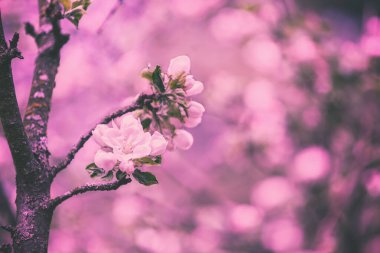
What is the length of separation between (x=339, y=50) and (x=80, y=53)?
2566mm

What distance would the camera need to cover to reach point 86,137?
101cm

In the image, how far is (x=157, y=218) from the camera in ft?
12.1

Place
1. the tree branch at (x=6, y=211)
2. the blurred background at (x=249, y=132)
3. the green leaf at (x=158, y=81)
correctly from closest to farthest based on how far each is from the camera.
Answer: the green leaf at (x=158, y=81) < the tree branch at (x=6, y=211) < the blurred background at (x=249, y=132)

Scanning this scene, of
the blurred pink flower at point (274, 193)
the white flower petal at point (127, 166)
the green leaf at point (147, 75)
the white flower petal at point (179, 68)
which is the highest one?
the blurred pink flower at point (274, 193)

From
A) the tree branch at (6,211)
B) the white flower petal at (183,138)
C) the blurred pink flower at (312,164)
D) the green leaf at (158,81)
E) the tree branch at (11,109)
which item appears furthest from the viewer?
Answer: the blurred pink flower at (312,164)

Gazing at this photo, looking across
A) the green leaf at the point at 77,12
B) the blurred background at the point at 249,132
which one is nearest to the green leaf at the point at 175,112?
the green leaf at the point at 77,12

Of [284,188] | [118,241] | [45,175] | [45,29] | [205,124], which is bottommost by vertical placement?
[45,175]

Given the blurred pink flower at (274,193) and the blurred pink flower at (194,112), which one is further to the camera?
the blurred pink flower at (274,193)

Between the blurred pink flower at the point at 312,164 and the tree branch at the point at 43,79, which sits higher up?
the blurred pink flower at the point at 312,164

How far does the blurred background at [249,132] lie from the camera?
3.24 m

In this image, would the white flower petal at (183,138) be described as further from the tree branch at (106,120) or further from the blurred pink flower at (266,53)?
the blurred pink flower at (266,53)

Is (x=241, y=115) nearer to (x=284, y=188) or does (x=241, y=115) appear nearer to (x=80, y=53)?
(x=284, y=188)

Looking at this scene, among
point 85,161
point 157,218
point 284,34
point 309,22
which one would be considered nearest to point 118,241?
point 157,218

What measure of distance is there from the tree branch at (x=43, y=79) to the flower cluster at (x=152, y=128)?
202mm
